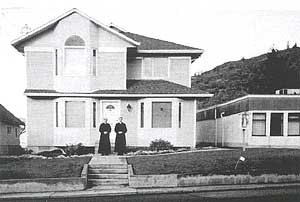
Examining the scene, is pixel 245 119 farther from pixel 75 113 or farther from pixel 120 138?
pixel 75 113

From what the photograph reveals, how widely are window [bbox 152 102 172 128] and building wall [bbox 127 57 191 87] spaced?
4.37 ft

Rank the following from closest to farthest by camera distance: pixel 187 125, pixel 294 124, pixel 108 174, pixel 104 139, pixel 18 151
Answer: pixel 108 174 → pixel 104 139 → pixel 294 124 → pixel 18 151 → pixel 187 125

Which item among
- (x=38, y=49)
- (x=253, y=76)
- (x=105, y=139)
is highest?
(x=38, y=49)

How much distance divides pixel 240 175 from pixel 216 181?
60 centimetres

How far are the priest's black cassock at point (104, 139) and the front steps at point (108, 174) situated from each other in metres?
1.62

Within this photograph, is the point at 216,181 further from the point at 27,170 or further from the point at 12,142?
the point at 12,142

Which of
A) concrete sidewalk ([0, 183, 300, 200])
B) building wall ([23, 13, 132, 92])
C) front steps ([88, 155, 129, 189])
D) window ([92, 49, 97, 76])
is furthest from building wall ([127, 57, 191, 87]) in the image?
concrete sidewalk ([0, 183, 300, 200])

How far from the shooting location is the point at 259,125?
1436 centimetres

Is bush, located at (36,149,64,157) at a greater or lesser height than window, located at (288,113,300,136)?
lesser

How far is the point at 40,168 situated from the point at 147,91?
5528 mm

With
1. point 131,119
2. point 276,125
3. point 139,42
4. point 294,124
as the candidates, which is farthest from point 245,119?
point 139,42

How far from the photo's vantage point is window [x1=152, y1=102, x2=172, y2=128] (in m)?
14.4

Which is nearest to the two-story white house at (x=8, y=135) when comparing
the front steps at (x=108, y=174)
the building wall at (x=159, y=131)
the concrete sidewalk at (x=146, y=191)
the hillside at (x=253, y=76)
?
the building wall at (x=159, y=131)

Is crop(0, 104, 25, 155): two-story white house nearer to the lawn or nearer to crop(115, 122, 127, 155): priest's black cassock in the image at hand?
crop(115, 122, 127, 155): priest's black cassock
